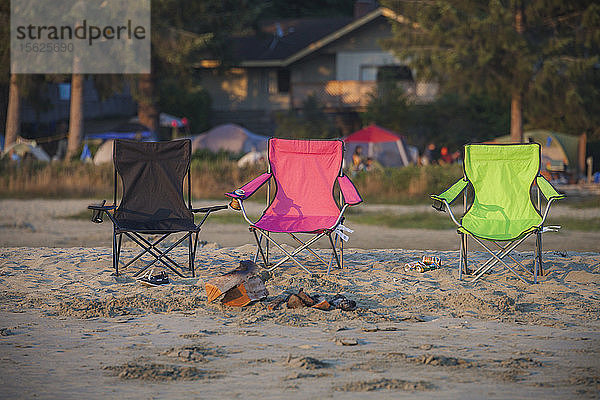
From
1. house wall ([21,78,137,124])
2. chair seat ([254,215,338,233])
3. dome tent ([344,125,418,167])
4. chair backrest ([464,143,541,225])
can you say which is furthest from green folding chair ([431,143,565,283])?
house wall ([21,78,137,124])

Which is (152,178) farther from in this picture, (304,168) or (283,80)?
(283,80)

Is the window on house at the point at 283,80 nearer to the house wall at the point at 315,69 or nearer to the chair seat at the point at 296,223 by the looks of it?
the house wall at the point at 315,69

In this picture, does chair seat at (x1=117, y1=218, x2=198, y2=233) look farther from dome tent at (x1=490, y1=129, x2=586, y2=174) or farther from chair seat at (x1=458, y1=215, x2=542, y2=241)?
dome tent at (x1=490, y1=129, x2=586, y2=174)

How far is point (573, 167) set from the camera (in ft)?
57.7

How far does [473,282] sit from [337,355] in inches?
81.0

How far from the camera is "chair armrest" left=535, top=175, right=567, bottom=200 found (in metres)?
5.96

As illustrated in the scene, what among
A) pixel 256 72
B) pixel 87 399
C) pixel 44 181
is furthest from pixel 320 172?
pixel 256 72

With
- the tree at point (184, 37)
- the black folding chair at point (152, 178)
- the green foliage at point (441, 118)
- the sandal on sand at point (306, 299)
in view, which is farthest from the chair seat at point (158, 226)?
the green foliage at point (441, 118)

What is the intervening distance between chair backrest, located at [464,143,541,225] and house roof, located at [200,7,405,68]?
62.5ft

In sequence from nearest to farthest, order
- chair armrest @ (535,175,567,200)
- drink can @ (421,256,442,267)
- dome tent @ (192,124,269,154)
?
chair armrest @ (535,175,567,200), drink can @ (421,256,442,267), dome tent @ (192,124,269,154)

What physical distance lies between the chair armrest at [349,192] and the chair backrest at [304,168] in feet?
0.74

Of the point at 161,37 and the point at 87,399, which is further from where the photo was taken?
the point at 161,37

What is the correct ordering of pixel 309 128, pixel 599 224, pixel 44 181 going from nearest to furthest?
pixel 599 224 < pixel 44 181 < pixel 309 128

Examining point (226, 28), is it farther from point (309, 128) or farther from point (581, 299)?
point (581, 299)
